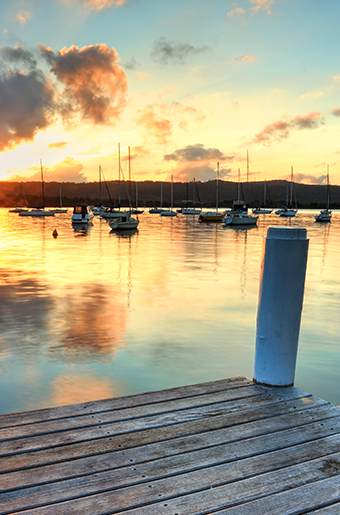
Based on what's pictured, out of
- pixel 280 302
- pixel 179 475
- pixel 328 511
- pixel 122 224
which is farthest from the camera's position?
pixel 122 224

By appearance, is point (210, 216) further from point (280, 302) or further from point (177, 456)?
point (177, 456)

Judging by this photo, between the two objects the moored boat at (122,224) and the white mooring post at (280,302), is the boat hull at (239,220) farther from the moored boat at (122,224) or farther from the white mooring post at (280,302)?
the white mooring post at (280,302)

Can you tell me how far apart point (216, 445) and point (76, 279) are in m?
14.3

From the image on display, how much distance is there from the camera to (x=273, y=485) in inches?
107

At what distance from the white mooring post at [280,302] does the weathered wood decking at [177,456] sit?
0.92 feet

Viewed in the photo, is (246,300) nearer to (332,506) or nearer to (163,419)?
(163,419)

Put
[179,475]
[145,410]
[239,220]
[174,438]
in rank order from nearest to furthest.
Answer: [179,475] → [174,438] → [145,410] → [239,220]

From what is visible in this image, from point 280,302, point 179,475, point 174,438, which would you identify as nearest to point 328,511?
point 179,475

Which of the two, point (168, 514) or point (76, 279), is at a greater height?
point (168, 514)

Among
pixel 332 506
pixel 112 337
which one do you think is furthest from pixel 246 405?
pixel 112 337

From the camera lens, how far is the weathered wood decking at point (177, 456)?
2.53 m

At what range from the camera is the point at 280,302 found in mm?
4105

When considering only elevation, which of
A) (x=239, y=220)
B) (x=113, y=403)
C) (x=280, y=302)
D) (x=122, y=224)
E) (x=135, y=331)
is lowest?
(x=239, y=220)

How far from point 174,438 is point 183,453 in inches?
8.9
